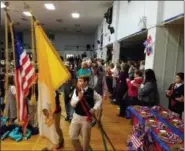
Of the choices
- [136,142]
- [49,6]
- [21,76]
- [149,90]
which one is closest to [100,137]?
[149,90]

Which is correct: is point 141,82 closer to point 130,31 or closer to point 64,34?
point 130,31

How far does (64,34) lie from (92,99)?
1651 cm

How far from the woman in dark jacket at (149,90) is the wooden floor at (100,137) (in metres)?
0.87

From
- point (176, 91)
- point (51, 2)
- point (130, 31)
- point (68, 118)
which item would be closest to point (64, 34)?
point (51, 2)

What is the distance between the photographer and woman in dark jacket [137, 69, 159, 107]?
13.5 feet

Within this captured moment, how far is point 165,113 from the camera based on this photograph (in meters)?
3.41

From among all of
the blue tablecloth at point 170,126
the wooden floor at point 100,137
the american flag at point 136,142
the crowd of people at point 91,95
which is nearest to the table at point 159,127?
the blue tablecloth at point 170,126

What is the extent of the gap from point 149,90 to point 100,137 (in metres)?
1.35

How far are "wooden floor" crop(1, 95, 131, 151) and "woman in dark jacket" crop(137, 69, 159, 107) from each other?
872mm

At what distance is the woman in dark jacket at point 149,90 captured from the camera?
4.10m

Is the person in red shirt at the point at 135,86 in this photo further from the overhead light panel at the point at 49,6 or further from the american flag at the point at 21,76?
the overhead light panel at the point at 49,6

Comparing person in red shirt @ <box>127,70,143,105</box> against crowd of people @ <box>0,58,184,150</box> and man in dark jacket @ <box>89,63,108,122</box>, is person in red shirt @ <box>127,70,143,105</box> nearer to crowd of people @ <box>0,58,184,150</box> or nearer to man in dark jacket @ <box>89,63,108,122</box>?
crowd of people @ <box>0,58,184,150</box>

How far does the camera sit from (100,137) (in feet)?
14.1

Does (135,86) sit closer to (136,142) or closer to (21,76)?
(136,142)
